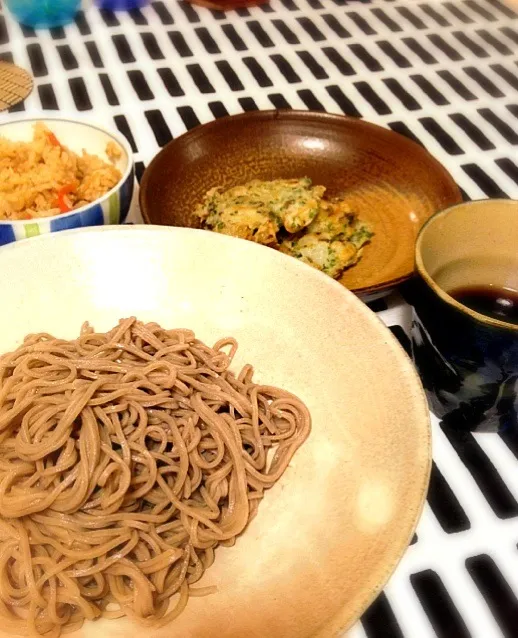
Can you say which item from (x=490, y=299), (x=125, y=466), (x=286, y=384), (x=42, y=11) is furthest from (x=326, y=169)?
(x=42, y=11)

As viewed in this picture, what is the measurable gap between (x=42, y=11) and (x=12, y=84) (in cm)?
46

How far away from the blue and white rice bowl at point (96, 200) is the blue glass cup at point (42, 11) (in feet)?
3.58

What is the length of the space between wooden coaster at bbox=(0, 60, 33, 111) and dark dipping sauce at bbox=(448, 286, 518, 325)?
1489 mm

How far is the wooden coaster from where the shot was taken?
191cm

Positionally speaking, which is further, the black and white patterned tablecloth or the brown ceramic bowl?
the black and white patterned tablecloth

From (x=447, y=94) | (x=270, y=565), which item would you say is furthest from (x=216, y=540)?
→ (x=447, y=94)

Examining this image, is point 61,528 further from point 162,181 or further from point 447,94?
point 447,94

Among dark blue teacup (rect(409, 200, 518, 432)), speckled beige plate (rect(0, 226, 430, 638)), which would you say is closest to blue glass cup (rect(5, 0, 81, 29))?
speckled beige plate (rect(0, 226, 430, 638))

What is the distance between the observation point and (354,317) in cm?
97

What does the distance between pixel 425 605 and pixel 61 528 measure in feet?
1.81

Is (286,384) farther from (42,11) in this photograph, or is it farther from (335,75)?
(42,11)

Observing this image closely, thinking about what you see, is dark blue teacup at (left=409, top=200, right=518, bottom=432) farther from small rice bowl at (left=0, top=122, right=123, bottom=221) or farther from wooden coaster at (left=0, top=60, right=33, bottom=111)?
wooden coaster at (left=0, top=60, right=33, bottom=111)

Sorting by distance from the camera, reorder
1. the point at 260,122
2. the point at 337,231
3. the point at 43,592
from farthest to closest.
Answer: the point at 260,122
the point at 337,231
the point at 43,592

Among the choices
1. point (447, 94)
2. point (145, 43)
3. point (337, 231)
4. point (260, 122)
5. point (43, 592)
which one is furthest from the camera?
point (145, 43)
